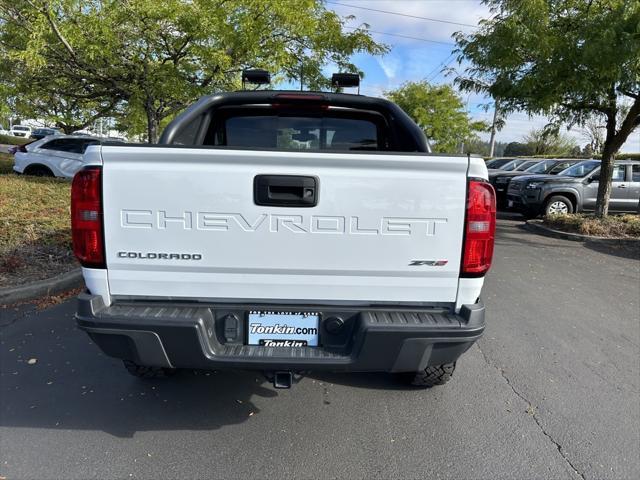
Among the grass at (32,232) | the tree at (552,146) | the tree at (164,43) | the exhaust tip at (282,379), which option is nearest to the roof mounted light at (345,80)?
the exhaust tip at (282,379)

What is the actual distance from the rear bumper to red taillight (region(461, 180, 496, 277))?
23cm

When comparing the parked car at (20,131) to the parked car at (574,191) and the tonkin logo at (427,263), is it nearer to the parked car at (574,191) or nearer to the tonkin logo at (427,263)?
the parked car at (574,191)

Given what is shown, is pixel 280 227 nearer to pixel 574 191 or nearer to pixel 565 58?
pixel 565 58

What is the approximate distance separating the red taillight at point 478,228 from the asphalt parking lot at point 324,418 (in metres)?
1.16

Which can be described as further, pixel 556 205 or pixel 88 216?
pixel 556 205

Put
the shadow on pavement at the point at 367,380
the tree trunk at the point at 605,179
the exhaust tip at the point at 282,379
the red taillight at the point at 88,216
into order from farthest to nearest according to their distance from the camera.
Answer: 1. the tree trunk at the point at 605,179
2. the shadow on pavement at the point at 367,380
3. the exhaust tip at the point at 282,379
4. the red taillight at the point at 88,216

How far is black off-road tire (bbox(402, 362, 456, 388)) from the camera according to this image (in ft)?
10.7

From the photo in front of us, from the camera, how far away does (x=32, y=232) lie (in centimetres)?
675

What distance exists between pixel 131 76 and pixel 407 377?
9.28 meters

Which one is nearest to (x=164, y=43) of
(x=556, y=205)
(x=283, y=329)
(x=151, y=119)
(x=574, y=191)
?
(x=151, y=119)

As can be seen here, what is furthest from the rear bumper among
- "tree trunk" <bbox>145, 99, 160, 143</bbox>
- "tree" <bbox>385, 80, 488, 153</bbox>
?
"tree" <bbox>385, 80, 488, 153</bbox>

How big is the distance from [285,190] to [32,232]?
5959 mm

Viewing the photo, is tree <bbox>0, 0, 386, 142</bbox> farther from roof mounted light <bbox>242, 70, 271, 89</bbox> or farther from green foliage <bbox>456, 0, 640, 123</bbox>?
roof mounted light <bbox>242, 70, 271, 89</bbox>

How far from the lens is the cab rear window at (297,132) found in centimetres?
382
